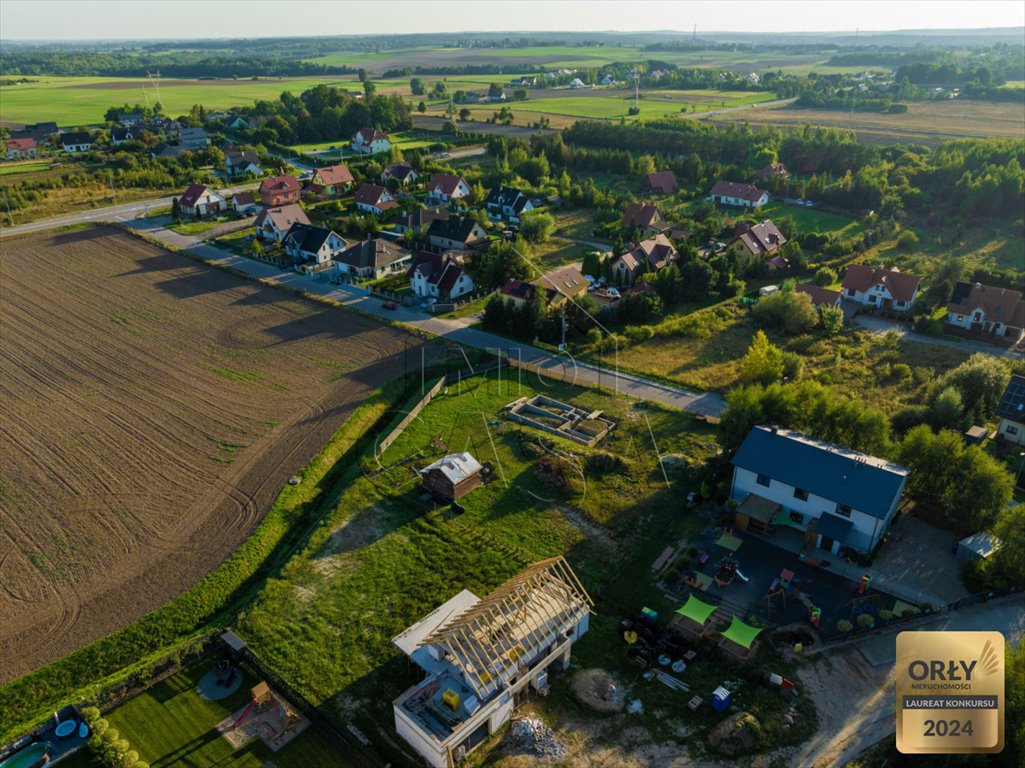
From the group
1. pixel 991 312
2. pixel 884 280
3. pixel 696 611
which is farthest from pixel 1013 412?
pixel 696 611

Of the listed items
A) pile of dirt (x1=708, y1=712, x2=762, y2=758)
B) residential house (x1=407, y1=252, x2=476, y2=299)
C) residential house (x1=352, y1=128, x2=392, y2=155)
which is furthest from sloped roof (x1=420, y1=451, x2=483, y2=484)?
residential house (x1=352, y1=128, x2=392, y2=155)

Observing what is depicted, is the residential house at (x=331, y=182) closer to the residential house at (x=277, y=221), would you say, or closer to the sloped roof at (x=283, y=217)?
the sloped roof at (x=283, y=217)

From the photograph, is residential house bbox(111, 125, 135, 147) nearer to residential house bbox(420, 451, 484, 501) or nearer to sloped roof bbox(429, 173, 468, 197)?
sloped roof bbox(429, 173, 468, 197)

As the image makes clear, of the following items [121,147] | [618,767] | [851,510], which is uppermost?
[121,147]

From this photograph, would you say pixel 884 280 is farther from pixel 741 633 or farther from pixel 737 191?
pixel 741 633

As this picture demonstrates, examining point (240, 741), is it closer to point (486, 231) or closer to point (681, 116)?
point (486, 231)

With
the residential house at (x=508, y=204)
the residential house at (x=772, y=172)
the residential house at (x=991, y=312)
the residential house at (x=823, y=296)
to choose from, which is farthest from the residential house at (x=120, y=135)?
the residential house at (x=991, y=312)

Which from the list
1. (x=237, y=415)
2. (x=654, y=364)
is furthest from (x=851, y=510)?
(x=237, y=415)
